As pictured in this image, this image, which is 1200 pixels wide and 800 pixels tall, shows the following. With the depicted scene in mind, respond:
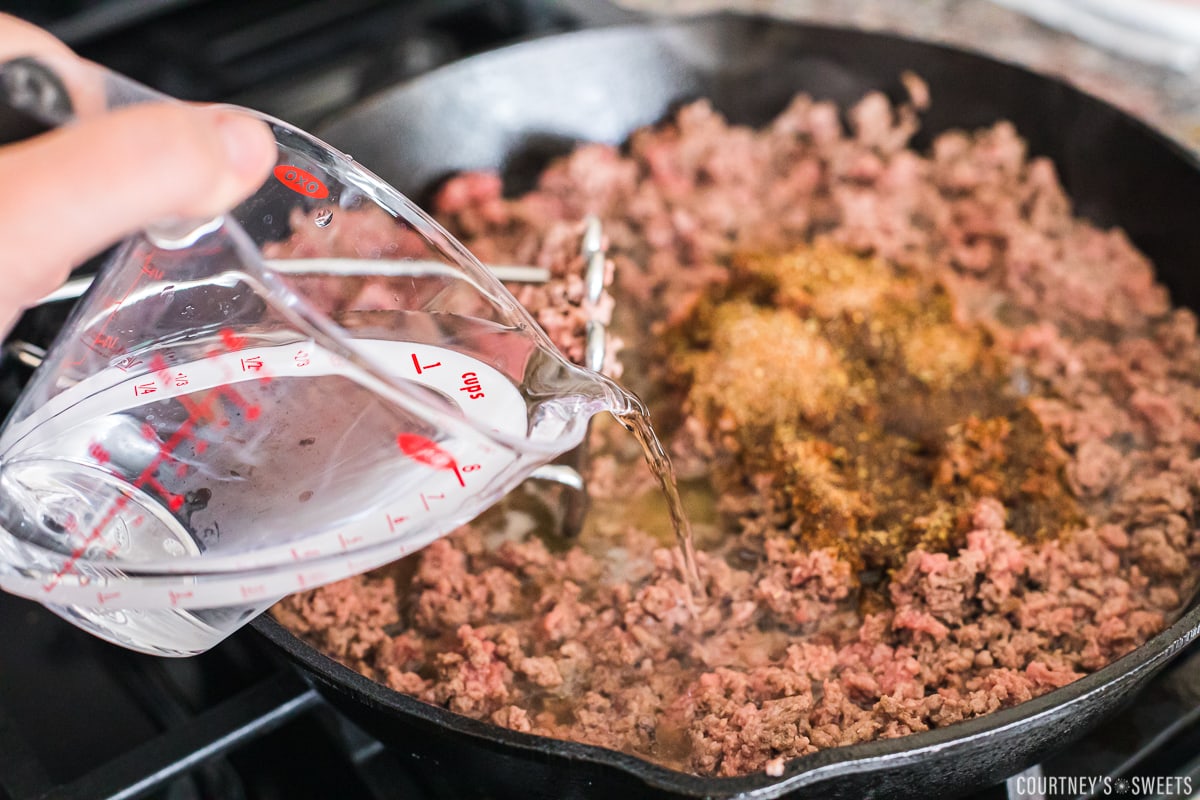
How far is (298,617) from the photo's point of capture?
83 centimetres

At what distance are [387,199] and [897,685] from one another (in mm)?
534

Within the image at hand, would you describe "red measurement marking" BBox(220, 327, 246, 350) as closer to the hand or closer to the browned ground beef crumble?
the browned ground beef crumble

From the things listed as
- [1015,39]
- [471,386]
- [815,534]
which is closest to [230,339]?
[471,386]

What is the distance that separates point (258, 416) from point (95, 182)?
0.29m

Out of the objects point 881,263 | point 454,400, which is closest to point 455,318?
point 454,400

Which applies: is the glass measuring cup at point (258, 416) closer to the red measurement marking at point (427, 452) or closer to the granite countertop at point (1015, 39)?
the red measurement marking at point (427, 452)

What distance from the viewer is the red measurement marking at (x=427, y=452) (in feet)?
2.09

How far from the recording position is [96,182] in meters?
0.46

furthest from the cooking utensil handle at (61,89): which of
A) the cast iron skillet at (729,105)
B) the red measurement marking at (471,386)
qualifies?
the cast iron skillet at (729,105)

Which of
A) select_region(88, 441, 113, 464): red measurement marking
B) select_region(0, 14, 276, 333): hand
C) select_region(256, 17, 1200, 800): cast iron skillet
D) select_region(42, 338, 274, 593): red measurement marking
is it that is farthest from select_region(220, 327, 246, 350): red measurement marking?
select_region(256, 17, 1200, 800): cast iron skillet

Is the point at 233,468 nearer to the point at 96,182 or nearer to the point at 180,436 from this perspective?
the point at 180,436

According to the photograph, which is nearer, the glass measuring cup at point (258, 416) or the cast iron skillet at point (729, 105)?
the glass measuring cup at point (258, 416)

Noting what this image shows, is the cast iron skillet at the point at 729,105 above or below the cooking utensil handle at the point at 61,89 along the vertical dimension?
above

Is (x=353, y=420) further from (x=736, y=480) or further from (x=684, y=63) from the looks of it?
(x=684, y=63)
